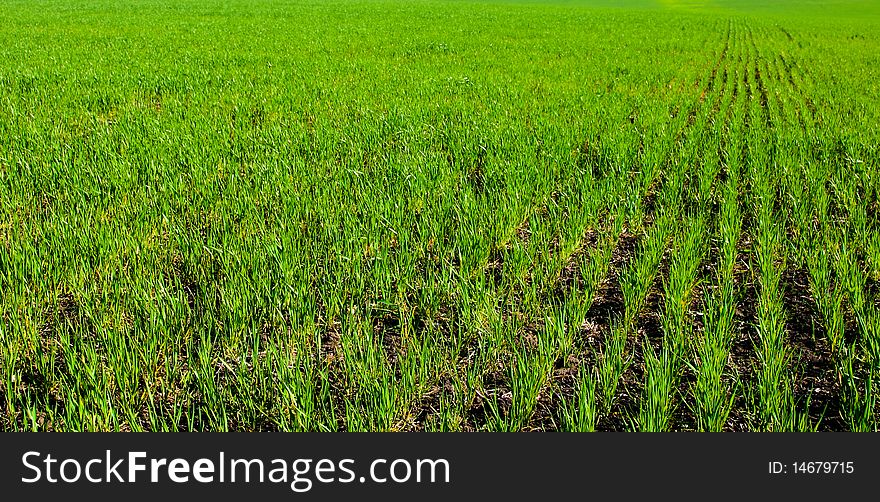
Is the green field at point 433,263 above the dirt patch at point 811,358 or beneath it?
above

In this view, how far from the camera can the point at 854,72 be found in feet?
45.6

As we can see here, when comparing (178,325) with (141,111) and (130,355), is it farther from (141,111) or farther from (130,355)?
(141,111)

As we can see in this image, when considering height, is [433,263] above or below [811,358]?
above

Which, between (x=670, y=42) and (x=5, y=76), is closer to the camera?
(x=5, y=76)

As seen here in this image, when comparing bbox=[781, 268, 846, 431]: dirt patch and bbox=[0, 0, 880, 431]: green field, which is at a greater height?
bbox=[0, 0, 880, 431]: green field

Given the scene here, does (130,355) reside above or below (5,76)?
below

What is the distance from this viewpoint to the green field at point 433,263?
8.40 feet

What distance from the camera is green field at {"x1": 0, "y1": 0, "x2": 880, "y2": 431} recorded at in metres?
Result: 2.56

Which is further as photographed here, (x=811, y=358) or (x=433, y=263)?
(x=433, y=263)

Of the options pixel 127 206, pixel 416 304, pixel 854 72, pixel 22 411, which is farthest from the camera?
pixel 854 72

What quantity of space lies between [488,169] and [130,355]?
339cm

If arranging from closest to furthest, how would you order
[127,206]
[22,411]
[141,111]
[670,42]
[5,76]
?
[22,411], [127,206], [141,111], [5,76], [670,42]

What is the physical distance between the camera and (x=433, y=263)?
3.70 meters

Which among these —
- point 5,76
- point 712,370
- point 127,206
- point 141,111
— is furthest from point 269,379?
point 5,76
